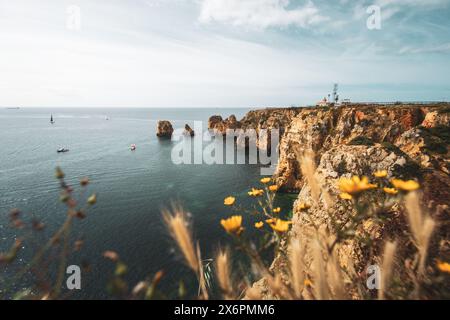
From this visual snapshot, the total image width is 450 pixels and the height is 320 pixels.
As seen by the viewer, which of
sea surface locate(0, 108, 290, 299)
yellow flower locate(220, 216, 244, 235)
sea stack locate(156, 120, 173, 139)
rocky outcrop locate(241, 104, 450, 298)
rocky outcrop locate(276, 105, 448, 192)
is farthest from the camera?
sea stack locate(156, 120, 173, 139)

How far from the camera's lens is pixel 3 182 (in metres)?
38.9

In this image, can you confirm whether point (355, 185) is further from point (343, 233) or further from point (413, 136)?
point (413, 136)

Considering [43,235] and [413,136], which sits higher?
[413,136]

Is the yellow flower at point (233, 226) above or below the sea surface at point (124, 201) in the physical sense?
above

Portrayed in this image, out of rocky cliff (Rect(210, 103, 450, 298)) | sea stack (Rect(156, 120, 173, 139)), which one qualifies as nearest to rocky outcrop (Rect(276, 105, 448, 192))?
rocky cliff (Rect(210, 103, 450, 298))

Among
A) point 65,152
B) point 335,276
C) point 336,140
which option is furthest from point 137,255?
point 65,152

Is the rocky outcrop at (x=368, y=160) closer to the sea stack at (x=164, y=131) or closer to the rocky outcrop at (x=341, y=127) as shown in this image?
the rocky outcrop at (x=341, y=127)

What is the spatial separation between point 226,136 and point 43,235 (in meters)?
82.5

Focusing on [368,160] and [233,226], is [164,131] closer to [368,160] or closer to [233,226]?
[368,160]

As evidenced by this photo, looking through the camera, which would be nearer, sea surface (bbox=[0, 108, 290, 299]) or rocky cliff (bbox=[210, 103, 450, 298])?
rocky cliff (bbox=[210, 103, 450, 298])

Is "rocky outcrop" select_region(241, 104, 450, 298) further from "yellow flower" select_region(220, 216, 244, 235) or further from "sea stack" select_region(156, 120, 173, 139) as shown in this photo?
"sea stack" select_region(156, 120, 173, 139)

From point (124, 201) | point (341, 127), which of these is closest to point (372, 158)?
point (341, 127)

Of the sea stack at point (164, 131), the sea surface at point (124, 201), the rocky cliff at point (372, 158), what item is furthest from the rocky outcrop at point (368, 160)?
the sea stack at point (164, 131)

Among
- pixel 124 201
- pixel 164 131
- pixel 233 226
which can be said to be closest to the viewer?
pixel 233 226
